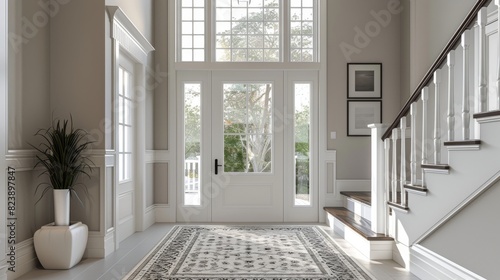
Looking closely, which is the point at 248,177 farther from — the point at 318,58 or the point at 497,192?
the point at 497,192

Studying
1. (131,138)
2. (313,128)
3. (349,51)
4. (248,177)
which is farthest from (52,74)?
(349,51)

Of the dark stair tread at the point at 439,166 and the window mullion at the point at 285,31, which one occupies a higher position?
the window mullion at the point at 285,31

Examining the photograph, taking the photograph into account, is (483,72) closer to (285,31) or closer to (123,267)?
(123,267)

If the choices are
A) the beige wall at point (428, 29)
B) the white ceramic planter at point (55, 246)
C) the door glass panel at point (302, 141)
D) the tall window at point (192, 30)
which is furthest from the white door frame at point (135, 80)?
the beige wall at point (428, 29)

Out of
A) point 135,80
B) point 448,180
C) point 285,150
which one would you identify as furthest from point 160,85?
point 448,180

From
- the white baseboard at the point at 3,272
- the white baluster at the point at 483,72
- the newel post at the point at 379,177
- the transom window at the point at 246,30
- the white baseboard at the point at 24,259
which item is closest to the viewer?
the white baluster at the point at 483,72

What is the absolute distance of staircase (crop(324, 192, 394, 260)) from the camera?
13.0 ft

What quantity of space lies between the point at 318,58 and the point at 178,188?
2724mm

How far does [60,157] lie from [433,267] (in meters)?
3.15

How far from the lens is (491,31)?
4.22 m

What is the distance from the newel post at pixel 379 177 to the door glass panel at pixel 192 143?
281cm

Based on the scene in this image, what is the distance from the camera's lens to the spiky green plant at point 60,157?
373 cm

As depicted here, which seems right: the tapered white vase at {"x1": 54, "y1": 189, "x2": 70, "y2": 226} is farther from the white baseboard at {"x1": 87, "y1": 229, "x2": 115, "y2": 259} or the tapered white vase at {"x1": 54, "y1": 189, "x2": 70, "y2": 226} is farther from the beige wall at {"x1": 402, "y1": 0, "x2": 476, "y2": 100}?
the beige wall at {"x1": 402, "y1": 0, "x2": 476, "y2": 100}

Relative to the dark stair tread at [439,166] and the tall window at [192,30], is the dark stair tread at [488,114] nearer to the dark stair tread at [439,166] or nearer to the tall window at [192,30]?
the dark stair tread at [439,166]
